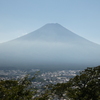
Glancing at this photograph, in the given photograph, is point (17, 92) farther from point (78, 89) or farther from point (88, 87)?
point (88, 87)

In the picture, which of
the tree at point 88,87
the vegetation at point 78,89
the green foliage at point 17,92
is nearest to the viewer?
the green foliage at point 17,92

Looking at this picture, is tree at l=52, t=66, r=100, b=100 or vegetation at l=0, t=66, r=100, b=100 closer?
vegetation at l=0, t=66, r=100, b=100

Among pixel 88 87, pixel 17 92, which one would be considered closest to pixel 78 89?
pixel 88 87

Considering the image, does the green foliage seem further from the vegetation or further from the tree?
the tree

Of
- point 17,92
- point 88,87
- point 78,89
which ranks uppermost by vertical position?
point 17,92

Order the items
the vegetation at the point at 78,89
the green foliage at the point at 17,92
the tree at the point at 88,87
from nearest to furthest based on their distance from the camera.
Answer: the green foliage at the point at 17,92
the vegetation at the point at 78,89
the tree at the point at 88,87

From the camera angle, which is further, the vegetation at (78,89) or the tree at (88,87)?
the tree at (88,87)

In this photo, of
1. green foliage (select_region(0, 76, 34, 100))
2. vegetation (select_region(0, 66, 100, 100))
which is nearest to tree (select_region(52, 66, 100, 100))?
vegetation (select_region(0, 66, 100, 100))

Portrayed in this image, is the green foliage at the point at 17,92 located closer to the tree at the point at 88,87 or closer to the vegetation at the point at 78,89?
the vegetation at the point at 78,89

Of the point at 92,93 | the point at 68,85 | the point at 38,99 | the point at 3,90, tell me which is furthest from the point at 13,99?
the point at 68,85

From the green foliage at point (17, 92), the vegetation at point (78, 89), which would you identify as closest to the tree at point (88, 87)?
the vegetation at point (78, 89)

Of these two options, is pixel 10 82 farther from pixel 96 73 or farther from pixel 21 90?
pixel 96 73
